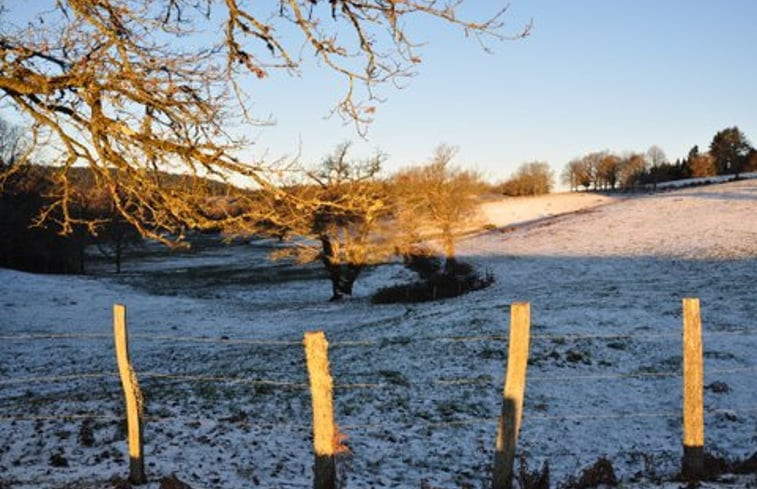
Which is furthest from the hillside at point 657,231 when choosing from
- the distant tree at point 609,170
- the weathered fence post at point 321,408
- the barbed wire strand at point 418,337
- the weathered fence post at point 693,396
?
the distant tree at point 609,170

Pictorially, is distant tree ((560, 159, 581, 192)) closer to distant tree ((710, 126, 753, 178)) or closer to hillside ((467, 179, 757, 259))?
distant tree ((710, 126, 753, 178))

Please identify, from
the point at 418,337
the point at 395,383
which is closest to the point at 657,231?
the point at 418,337

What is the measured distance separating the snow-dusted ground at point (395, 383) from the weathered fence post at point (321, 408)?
5.18ft

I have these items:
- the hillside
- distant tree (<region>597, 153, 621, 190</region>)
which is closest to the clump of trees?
the hillside

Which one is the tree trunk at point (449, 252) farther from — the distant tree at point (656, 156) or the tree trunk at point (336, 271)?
the distant tree at point (656, 156)

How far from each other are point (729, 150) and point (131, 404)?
393 feet

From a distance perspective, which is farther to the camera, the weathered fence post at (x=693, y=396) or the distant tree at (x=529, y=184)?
the distant tree at (x=529, y=184)

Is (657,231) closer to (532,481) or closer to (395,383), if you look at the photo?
(395,383)

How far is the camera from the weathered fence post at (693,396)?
6.36 metres

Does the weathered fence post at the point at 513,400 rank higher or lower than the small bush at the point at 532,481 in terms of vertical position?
higher

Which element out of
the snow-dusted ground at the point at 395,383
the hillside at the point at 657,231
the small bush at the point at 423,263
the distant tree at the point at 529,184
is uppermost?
the distant tree at the point at 529,184

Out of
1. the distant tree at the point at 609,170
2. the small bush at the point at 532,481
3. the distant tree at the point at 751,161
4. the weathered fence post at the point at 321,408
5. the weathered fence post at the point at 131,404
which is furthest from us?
the distant tree at the point at 609,170

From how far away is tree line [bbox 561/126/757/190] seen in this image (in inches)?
4065

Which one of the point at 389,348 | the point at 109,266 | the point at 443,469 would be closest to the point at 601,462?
the point at 443,469
